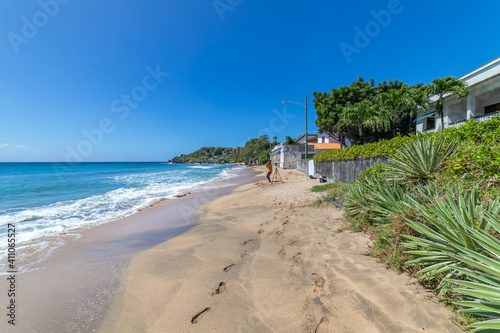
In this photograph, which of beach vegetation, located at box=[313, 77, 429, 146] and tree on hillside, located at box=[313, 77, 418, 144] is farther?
tree on hillside, located at box=[313, 77, 418, 144]

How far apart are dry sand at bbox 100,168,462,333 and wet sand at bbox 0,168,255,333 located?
10.6 inches

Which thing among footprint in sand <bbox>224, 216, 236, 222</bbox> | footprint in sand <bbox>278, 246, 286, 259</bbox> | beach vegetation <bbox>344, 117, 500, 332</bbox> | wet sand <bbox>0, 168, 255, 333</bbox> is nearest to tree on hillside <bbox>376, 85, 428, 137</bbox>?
beach vegetation <bbox>344, 117, 500, 332</bbox>

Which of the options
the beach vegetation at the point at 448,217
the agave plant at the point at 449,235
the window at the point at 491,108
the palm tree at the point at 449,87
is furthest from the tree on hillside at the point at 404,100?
the agave plant at the point at 449,235

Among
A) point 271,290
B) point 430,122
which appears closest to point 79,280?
point 271,290

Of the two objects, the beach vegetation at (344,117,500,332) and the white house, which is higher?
the white house

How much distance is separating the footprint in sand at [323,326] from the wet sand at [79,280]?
8.48 feet

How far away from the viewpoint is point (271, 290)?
9.32ft

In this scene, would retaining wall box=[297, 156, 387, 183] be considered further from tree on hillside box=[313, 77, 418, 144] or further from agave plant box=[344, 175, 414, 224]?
tree on hillside box=[313, 77, 418, 144]

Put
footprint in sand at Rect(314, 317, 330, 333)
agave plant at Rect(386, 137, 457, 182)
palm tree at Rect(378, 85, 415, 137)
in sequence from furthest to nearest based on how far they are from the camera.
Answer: palm tree at Rect(378, 85, 415, 137)
agave plant at Rect(386, 137, 457, 182)
footprint in sand at Rect(314, 317, 330, 333)

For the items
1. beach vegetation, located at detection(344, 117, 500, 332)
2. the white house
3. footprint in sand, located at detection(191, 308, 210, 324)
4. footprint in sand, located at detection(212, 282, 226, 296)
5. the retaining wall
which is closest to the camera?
beach vegetation, located at detection(344, 117, 500, 332)

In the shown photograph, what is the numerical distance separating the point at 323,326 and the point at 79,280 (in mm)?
3961

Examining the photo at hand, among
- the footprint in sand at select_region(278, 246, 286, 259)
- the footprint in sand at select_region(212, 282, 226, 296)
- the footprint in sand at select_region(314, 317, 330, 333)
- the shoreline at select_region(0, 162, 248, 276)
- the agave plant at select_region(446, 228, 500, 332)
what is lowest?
the shoreline at select_region(0, 162, 248, 276)

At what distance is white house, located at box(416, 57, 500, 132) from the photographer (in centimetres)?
1217

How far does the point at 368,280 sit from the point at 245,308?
1.70m
